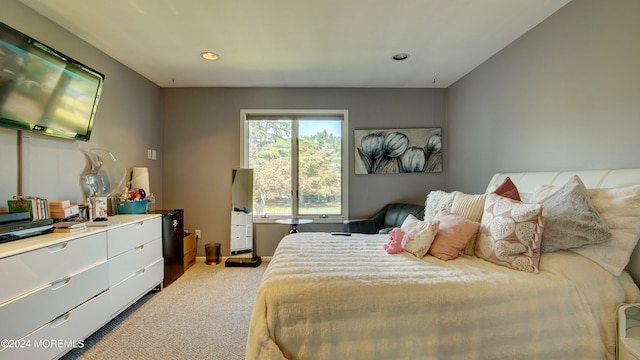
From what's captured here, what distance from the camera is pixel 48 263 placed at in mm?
1518

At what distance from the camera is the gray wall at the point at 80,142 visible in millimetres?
1830

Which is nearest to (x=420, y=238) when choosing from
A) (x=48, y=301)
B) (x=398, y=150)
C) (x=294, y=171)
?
(x=398, y=150)

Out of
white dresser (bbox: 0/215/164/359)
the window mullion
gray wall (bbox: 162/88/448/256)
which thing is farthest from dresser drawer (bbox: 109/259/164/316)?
the window mullion

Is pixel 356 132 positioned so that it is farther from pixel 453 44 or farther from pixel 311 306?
pixel 311 306

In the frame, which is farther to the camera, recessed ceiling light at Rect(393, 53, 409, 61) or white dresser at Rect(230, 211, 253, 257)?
white dresser at Rect(230, 211, 253, 257)

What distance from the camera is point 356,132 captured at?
11.9ft

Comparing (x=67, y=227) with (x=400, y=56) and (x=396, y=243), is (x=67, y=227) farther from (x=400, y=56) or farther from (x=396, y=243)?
(x=400, y=56)

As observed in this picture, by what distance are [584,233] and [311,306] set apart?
1579 millimetres

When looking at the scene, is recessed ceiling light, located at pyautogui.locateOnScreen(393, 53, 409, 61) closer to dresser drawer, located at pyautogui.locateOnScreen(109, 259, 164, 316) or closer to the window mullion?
the window mullion

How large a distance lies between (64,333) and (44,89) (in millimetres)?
1760

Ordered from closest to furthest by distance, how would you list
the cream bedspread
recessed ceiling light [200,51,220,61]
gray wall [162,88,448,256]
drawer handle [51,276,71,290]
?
the cream bedspread < drawer handle [51,276,71,290] < recessed ceiling light [200,51,220,61] < gray wall [162,88,448,256]

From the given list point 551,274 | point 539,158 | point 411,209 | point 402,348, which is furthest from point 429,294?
point 411,209

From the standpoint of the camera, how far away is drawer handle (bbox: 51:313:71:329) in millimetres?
1529

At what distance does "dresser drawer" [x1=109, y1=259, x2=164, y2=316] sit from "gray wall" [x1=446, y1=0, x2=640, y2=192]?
3.72m
